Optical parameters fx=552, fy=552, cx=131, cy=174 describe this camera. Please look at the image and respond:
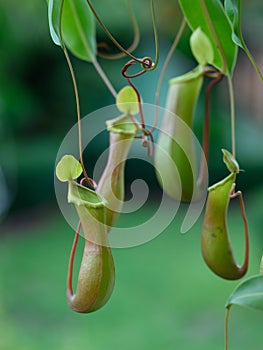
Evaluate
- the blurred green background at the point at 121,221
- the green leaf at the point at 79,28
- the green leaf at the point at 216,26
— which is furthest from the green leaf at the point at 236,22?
the blurred green background at the point at 121,221

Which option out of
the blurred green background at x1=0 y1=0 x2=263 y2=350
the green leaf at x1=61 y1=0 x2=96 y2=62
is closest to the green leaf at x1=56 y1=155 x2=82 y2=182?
the green leaf at x1=61 y1=0 x2=96 y2=62

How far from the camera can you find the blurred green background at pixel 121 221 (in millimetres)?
2301

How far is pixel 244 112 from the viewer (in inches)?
184

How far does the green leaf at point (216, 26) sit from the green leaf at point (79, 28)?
0.10m

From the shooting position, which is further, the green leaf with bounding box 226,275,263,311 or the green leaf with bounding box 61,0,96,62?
the green leaf with bounding box 61,0,96,62

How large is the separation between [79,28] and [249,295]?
312 millimetres

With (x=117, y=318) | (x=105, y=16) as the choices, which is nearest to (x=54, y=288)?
(x=117, y=318)

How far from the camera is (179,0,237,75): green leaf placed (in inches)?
18.1

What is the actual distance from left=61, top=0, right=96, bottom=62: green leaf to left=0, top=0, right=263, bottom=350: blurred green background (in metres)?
1.69

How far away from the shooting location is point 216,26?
18.7 inches

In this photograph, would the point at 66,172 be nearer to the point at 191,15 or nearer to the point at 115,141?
the point at 115,141

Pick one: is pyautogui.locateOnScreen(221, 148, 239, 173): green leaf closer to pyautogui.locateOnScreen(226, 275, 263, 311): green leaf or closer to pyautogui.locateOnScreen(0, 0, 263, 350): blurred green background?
pyautogui.locateOnScreen(226, 275, 263, 311): green leaf

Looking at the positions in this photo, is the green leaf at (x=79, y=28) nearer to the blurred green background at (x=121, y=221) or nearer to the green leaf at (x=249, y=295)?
the green leaf at (x=249, y=295)

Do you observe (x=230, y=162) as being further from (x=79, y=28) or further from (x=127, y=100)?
(x=79, y=28)
